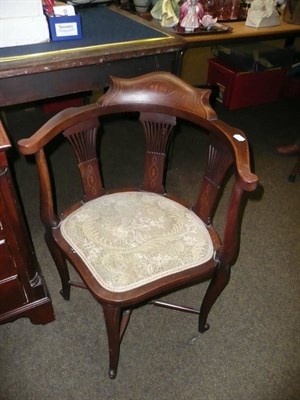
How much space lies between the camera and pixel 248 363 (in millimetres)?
1163

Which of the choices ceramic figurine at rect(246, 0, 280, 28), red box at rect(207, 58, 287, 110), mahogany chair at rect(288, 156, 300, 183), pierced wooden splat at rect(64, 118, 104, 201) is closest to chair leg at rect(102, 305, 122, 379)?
pierced wooden splat at rect(64, 118, 104, 201)

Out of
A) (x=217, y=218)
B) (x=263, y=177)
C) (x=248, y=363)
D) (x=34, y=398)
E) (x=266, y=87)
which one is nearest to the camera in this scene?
(x=34, y=398)

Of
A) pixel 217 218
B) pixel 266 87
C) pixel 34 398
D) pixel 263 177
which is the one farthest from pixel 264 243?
pixel 266 87

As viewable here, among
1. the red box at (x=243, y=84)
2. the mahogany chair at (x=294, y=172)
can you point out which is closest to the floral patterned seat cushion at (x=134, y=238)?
the mahogany chair at (x=294, y=172)

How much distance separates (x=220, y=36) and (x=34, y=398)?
1.70 metres

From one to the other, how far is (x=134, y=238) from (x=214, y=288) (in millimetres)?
307

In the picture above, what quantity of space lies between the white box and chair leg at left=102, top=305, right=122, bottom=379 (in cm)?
101

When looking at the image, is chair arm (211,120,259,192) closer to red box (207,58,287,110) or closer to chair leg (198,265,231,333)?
chair leg (198,265,231,333)

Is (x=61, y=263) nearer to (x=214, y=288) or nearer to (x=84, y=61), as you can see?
(x=214, y=288)

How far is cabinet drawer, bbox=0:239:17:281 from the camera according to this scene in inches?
36.9

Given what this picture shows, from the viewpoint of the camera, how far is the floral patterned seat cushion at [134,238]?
894 millimetres

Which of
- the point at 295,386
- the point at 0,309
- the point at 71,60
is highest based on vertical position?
the point at 71,60

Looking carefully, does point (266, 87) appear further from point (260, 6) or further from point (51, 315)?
point (51, 315)

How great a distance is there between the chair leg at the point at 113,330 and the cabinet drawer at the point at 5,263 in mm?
334
